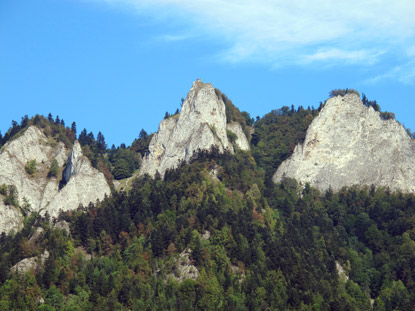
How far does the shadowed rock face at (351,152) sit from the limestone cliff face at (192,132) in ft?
44.3

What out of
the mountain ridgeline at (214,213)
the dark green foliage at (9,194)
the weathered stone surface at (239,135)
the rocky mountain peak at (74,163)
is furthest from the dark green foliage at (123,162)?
the dark green foliage at (9,194)

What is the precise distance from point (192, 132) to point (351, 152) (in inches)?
1100

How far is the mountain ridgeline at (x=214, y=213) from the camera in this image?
12800 cm

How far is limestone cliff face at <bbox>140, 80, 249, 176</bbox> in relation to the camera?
17162 cm

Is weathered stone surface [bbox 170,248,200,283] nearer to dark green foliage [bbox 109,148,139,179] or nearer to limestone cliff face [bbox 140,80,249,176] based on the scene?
limestone cliff face [bbox 140,80,249,176]

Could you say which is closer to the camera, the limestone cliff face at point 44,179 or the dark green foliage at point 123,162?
the limestone cliff face at point 44,179

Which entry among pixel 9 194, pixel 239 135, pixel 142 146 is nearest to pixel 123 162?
pixel 142 146

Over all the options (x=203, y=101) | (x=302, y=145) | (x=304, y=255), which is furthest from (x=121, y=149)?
(x=304, y=255)

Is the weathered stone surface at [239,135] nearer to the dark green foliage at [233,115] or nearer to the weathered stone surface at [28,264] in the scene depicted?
the dark green foliage at [233,115]

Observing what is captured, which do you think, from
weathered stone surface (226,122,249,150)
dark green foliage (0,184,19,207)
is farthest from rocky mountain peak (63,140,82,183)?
weathered stone surface (226,122,249,150)

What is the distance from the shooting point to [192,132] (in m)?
176

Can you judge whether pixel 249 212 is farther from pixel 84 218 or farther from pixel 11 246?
pixel 11 246

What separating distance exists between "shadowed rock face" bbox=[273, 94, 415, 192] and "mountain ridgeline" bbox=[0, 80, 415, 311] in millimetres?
221

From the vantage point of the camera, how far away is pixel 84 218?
145 metres
